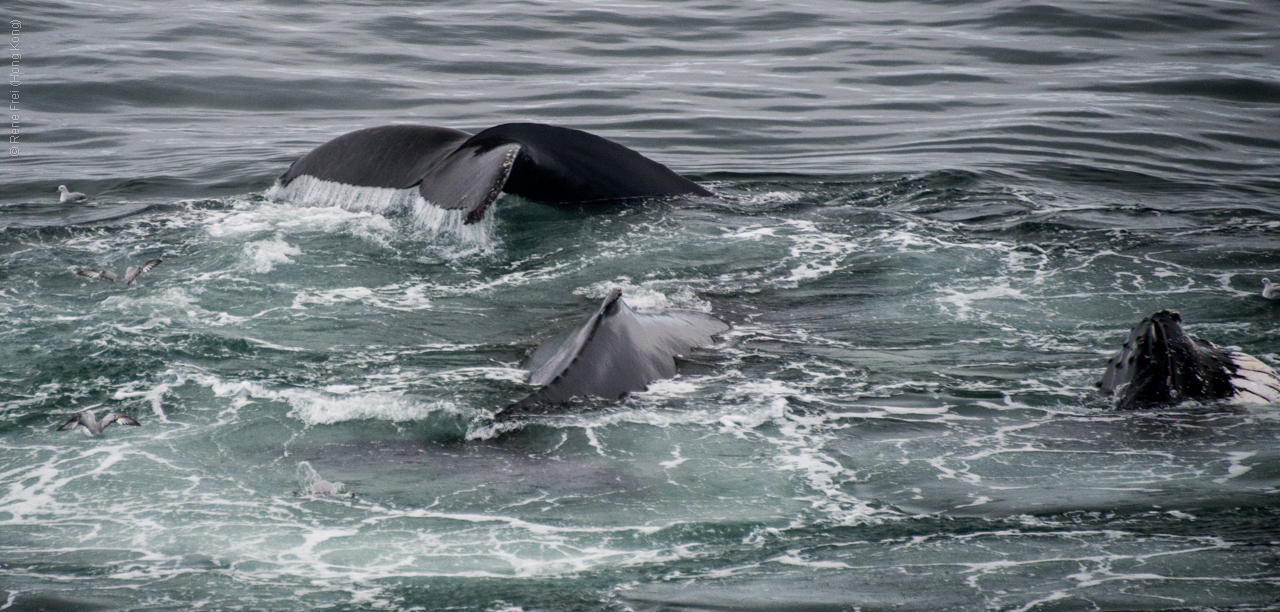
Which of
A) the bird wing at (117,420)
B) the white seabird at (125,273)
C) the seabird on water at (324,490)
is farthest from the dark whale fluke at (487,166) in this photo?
the seabird on water at (324,490)

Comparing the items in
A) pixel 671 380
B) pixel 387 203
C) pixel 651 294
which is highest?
pixel 387 203

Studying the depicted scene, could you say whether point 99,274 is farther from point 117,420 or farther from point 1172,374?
point 1172,374

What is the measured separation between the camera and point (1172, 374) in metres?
6.74

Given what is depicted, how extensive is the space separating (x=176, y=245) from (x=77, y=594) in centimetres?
568

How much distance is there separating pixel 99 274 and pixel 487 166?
308 cm

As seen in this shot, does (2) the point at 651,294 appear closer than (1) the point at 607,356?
No

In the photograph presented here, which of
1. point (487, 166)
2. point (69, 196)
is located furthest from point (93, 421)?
point (69, 196)

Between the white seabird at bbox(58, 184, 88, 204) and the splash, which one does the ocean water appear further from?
the white seabird at bbox(58, 184, 88, 204)

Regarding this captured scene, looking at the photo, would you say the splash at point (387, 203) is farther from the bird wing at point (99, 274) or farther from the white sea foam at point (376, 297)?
the bird wing at point (99, 274)

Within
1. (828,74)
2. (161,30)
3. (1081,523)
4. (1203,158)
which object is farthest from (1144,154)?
(161,30)

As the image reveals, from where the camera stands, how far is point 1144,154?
48.0ft

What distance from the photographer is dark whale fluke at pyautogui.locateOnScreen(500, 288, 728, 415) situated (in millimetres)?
6352

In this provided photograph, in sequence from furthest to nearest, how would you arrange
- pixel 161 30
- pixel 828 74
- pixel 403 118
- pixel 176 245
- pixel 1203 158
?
pixel 161 30 < pixel 828 74 < pixel 403 118 < pixel 1203 158 < pixel 176 245

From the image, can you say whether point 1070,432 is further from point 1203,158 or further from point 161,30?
point 161,30
